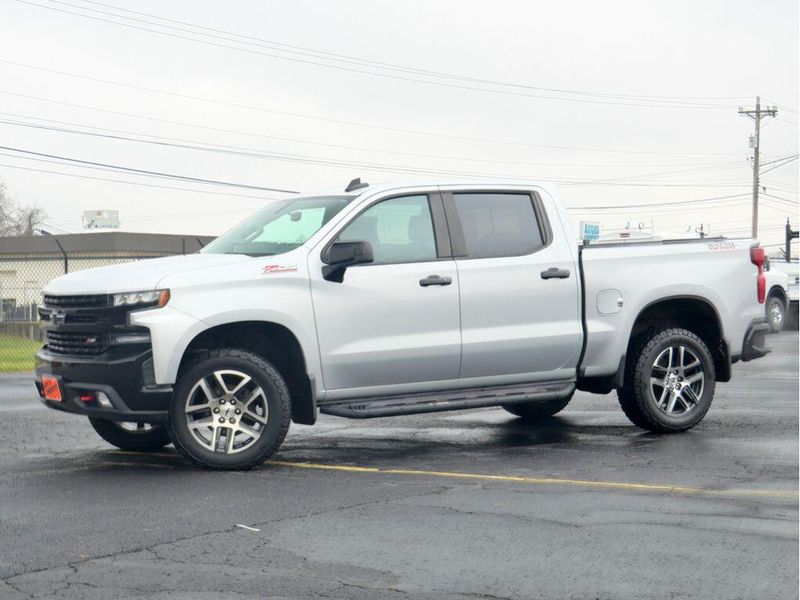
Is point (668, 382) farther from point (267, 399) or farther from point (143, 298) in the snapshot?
point (143, 298)

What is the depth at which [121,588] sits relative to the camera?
5344 millimetres

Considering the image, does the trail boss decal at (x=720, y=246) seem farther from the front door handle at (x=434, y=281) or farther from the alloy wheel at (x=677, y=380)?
the front door handle at (x=434, y=281)

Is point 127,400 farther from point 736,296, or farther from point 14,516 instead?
point 736,296

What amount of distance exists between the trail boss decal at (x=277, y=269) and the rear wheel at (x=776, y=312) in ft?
76.4

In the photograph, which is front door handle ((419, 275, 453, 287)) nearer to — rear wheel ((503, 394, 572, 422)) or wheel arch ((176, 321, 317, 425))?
wheel arch ((176, 321, 317, 425))

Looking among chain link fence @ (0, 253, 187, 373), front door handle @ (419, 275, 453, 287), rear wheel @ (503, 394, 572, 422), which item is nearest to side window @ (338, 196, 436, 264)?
front door handle @ (419, 275, 453, 287)

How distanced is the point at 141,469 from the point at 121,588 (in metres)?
3.47

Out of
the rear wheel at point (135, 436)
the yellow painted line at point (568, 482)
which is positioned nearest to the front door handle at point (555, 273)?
the yellow painted line at point (568, 482)

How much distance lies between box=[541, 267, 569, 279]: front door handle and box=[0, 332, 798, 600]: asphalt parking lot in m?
1.36

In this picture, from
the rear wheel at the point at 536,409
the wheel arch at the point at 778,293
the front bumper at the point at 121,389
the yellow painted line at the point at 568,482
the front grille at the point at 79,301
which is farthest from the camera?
the wheel arch at the point at 778,293

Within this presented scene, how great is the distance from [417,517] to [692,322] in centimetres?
482

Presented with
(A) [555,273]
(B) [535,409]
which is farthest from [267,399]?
(B) [535,409]

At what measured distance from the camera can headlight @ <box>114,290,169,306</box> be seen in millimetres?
8328

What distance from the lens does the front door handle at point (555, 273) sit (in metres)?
9.68
